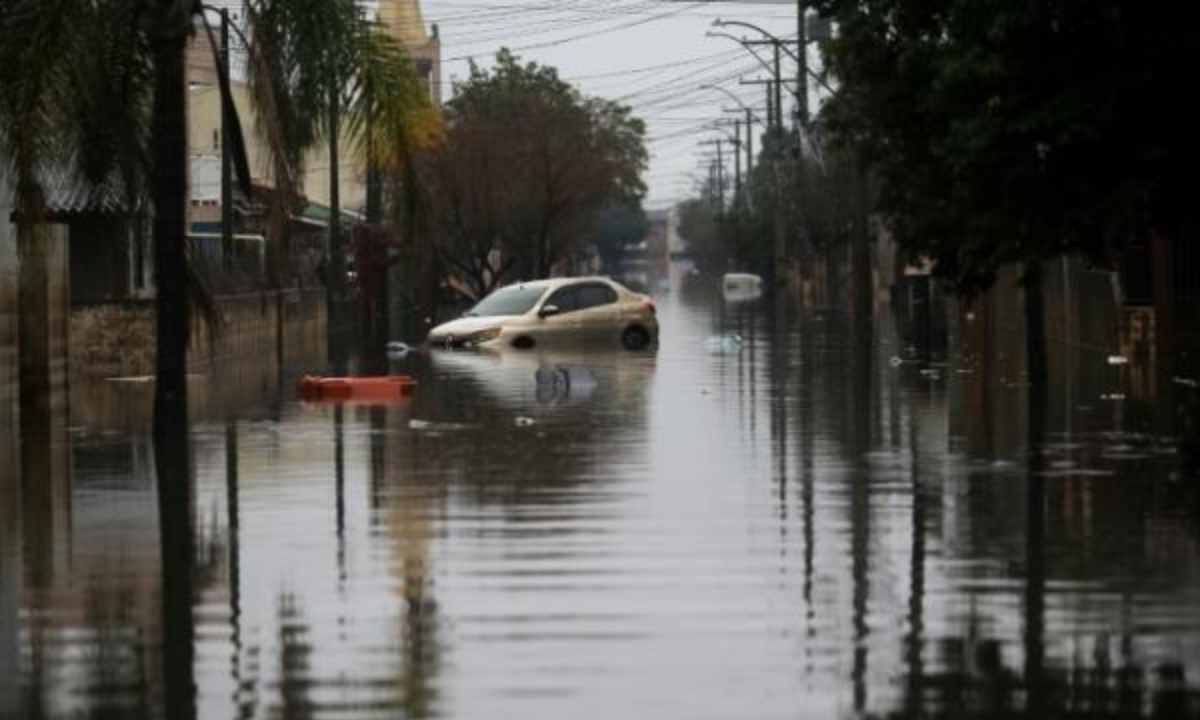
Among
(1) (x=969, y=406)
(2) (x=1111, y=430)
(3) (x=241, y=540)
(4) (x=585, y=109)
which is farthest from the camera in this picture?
(4) (x=585, y=109)

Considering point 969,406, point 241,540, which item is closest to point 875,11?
point 969,406

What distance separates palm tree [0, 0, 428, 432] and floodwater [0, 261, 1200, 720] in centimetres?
202

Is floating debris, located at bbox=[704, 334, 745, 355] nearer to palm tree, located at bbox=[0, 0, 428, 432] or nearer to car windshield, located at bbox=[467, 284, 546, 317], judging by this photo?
car windshield, located at bbox=[467, 284, 546, 317]

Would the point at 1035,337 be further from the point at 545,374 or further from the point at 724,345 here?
the point at 724,345

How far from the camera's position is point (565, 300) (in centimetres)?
5072

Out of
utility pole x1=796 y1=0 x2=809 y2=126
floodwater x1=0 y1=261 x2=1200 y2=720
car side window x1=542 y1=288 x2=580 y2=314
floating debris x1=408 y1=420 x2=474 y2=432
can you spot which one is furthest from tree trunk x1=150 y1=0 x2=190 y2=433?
utility pole x1=796 y1=0 x2=809 y2=126

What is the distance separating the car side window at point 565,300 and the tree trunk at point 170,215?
2708cm

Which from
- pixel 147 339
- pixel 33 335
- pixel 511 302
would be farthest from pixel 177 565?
pixel 511 302

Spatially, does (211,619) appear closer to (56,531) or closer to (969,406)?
(56,531)

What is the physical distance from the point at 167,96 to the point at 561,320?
1084 inches

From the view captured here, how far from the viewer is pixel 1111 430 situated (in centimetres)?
2409

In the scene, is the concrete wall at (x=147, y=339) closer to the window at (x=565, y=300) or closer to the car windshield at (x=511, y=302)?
the car windshield at (x=511, y=302)

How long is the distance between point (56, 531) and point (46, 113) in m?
6.68

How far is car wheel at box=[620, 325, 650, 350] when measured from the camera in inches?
1957
